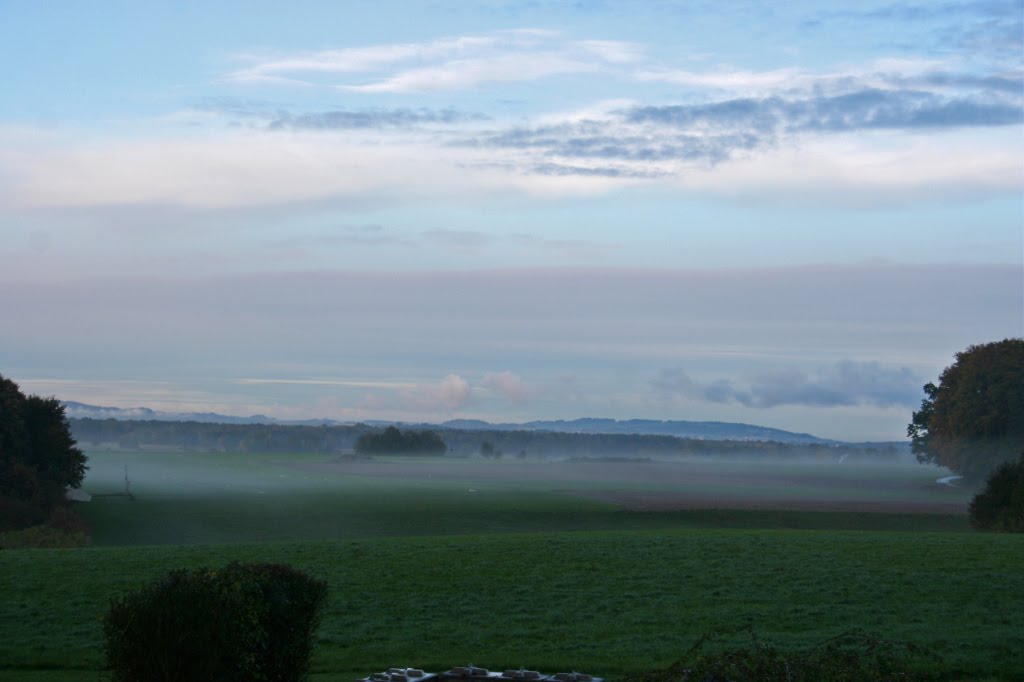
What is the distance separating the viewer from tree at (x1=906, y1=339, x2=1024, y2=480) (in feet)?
244

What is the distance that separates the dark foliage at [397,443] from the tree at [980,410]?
3093 inches

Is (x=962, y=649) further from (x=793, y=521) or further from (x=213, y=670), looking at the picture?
(x=793, y=521)

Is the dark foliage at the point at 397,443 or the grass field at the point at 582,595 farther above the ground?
the dark foliage at the point at 397,443

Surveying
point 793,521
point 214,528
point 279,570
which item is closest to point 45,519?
point 214,528

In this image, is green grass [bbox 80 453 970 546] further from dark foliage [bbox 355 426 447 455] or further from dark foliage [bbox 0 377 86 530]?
dark foliage [bbox 355 426 447 455]

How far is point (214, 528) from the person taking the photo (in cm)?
5450

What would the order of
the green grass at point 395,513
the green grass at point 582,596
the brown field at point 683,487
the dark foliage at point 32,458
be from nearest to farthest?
1. the green grass at point 582,596
2. the dark foliage at point 32,458
3. the green grass at point 395,513
4. the brown field at point 683,487

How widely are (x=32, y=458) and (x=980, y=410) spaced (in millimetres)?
59943

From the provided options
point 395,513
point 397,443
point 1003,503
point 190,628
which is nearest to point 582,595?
point 190,628

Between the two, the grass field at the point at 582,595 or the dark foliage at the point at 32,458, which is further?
the dark foliage at the point at 32,458

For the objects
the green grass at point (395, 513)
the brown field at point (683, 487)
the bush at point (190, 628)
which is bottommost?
the green grass at point (395, 513)

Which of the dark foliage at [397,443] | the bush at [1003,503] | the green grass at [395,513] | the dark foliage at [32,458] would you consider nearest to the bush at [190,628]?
the bush at [1003,503]

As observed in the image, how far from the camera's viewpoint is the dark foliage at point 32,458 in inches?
1881

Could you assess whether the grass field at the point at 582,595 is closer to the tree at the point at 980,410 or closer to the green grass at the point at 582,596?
the green grass at the point at 582,596
